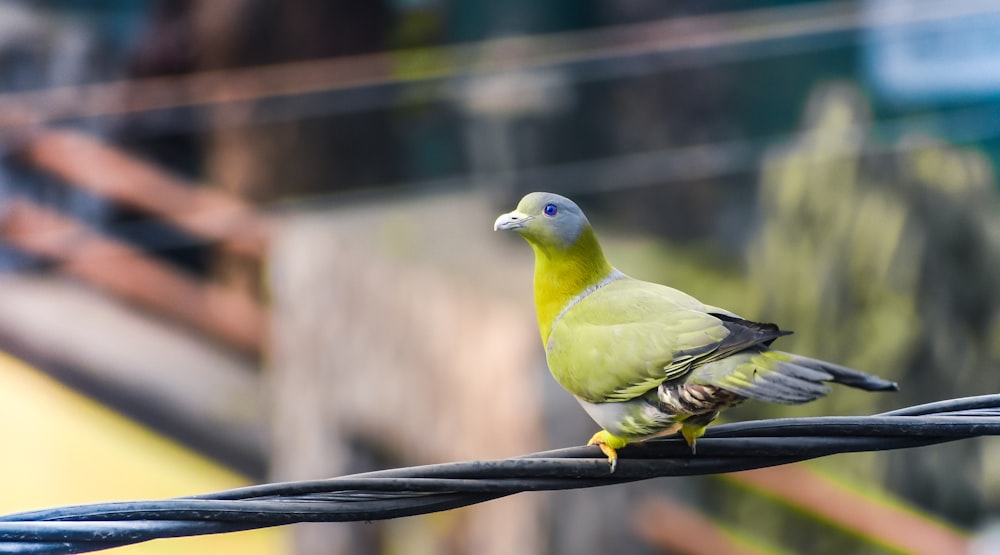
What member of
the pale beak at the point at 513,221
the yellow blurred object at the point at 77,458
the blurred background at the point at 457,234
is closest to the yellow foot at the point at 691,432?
the pale beak at the point at 513,221

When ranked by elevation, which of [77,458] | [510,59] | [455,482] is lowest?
[455,482]

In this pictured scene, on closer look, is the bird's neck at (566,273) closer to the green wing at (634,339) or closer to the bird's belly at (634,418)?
the green wing at (634,339)

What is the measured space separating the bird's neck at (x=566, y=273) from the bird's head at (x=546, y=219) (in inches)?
1.2

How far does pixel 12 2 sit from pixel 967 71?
6.38m

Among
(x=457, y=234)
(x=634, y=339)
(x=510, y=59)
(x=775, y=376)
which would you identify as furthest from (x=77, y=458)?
(x=775, y=376)

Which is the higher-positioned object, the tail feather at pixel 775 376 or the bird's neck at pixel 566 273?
the bird's neck at pixel 566 273

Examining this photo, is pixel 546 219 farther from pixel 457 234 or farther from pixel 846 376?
pixel 457 234

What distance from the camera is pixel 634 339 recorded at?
1.63 m

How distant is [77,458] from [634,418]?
567 cm

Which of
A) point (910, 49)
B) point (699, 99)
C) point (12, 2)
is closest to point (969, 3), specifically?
point (910, 49)

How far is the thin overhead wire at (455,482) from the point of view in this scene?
4.53 ft

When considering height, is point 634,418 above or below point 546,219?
below

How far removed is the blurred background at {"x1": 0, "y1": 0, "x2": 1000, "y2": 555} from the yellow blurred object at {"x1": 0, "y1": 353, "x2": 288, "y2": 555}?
23mm

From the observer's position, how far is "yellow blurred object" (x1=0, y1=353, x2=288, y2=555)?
641 cm
